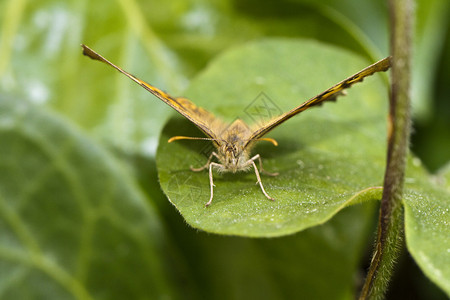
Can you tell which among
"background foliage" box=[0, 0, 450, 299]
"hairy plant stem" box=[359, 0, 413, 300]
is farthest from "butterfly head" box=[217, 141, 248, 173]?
"hairy plant stem" box=[359, 0, 413, 300]

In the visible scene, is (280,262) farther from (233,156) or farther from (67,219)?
(67,219)

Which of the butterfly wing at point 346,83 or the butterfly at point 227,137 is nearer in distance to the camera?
the butterfly wing at point 346,83

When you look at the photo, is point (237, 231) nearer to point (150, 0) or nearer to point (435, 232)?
point (435, 232)

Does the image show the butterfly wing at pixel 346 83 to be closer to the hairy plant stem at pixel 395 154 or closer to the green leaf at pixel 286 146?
the hairy plant stem at pixel 395 154

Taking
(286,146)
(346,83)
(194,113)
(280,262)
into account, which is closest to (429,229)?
(346,83)

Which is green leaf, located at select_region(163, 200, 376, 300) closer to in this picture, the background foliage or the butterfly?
the background foliage

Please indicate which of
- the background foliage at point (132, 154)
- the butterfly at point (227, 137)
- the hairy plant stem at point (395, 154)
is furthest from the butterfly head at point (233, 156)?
the hairy plant stem at point (395, 154)

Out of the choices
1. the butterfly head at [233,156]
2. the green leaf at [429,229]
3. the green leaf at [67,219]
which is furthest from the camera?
the green leaf at [67,219]
